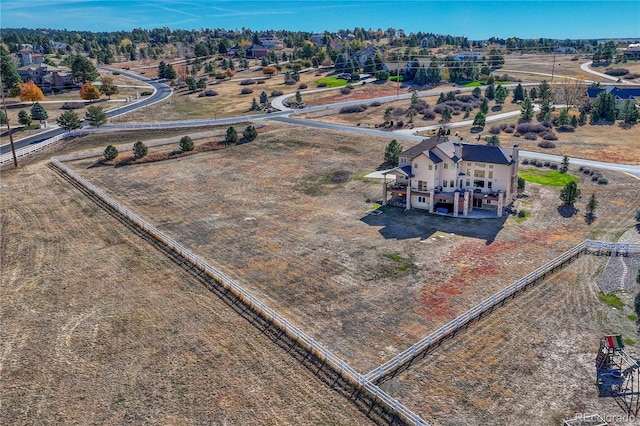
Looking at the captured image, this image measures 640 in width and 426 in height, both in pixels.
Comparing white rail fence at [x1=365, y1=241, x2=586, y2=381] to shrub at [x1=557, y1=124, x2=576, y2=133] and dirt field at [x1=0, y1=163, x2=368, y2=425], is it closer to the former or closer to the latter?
dirt field at [x1=0, y1=163, x2=368, y2=425]

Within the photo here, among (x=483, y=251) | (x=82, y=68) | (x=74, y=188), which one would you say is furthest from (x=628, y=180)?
(x=82, y=68)

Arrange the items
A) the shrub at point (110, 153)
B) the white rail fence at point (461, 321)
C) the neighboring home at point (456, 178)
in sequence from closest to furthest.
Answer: the white rail fence at point (461, 321), the neighboring home at point (456, 178), the shrub at point (110, 153)

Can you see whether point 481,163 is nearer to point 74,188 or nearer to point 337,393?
point 337,393

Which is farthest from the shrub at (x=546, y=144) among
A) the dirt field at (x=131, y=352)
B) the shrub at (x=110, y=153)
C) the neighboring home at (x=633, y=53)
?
the neighboring home at (x=633, y=53)

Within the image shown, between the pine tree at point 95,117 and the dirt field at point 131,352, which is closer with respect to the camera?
the dirt field at point 131,352

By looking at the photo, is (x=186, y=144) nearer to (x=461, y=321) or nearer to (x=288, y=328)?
(x=288, y=328)

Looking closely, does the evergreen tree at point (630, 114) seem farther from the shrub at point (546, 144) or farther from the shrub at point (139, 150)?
the shrub at point (139, 150)
